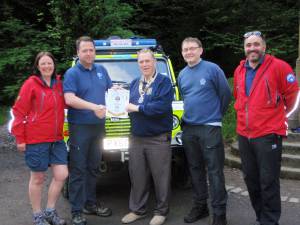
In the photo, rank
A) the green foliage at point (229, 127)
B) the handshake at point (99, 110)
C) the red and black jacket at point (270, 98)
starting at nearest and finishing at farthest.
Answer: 1. the red and black jacket at point (270, 98)
2. the handshake at point (99, 110)
3. the green foliage at point (229, 127)

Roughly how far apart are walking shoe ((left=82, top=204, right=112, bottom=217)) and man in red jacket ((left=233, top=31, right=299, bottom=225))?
187 cm

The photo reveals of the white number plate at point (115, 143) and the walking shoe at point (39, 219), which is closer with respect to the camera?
the walking shoe at point (39, 219)

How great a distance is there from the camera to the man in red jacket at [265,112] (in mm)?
4570

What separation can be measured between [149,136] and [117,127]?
30.6 inches

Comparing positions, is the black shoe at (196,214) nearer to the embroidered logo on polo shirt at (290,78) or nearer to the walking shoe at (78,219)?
the walking shoe at (78,219)

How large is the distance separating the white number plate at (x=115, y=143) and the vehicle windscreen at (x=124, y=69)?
57.3 inches

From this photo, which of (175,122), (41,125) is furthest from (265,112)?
(41,125)

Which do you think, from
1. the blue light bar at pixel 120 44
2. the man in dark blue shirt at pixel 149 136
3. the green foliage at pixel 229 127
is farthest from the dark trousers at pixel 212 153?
the green foliage at pixel 229 127

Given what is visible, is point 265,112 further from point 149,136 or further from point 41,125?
point 41,125

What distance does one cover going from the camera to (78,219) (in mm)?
5230

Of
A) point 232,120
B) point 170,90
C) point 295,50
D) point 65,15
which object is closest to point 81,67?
point 170,90

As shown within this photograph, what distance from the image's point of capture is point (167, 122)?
533cm

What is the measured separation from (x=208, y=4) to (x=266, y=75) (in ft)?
40.6

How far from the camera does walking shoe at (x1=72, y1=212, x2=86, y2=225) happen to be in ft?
17.1
